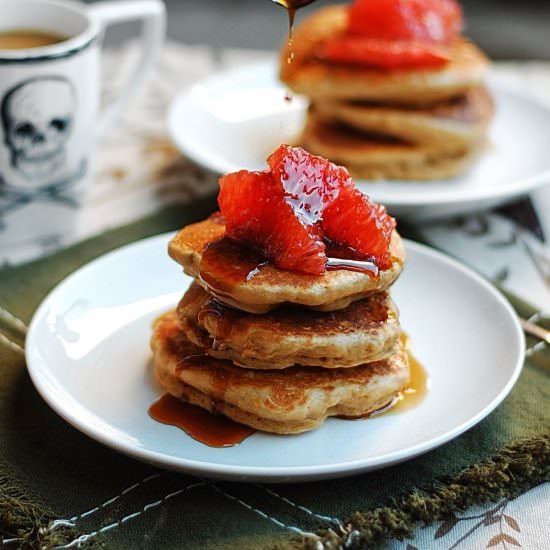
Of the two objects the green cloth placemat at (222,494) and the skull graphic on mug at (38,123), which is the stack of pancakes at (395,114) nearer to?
the skull graphic on mug at (38,123)

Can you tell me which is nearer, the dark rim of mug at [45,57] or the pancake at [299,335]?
the pancake at [299,335]

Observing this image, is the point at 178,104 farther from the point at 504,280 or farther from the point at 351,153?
the point at 504,280

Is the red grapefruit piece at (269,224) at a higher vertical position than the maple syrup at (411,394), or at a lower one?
higher

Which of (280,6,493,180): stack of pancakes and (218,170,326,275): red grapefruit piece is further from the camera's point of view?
(280,6,493,180): stack of pancakes

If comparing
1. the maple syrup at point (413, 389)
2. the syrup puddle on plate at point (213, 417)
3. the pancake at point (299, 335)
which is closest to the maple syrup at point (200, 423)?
the syrup puddle on plate at point (213, 417)

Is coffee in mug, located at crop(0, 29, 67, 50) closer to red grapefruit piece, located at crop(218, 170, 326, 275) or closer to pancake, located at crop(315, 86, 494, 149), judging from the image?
pancake, located at crop(315, 86, 494, 149)

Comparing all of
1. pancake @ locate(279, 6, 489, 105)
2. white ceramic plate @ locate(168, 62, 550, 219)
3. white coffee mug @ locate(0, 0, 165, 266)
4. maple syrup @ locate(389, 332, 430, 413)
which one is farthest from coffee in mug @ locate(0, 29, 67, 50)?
maple syrup @ locate(389, 332, 430, 413)

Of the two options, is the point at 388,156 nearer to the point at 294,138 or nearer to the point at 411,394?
the point at 294,138
